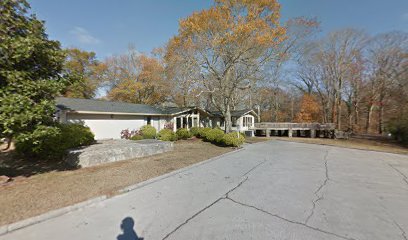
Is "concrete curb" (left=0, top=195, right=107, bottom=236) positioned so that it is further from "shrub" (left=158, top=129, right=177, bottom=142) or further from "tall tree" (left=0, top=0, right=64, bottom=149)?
"shrub" (left=158, top=129, right=177, bottom=142)

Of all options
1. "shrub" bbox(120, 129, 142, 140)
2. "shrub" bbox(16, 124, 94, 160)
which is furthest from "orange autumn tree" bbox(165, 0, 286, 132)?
"shrub" bbox(16, 124, 94, 160)

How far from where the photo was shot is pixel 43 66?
16.8 feet

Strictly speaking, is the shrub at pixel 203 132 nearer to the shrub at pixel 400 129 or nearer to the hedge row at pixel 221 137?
the hedge row at pixel 221 137

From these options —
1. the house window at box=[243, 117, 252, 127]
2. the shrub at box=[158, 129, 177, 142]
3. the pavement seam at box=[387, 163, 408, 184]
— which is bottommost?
the pavement seam at box=[387, 163, 408, 184]

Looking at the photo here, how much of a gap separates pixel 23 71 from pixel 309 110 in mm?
35306

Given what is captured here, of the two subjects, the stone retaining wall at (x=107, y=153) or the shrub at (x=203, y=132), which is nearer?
the stone retaining wall at (x=107, y=153)

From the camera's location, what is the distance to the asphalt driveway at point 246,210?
9.70ft

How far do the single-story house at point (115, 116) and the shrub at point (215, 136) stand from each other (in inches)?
57.6

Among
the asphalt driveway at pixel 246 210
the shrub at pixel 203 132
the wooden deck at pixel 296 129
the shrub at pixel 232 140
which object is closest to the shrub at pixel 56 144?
the asphalt driveway at pixel 246 210

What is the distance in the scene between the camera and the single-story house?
38.3 feet

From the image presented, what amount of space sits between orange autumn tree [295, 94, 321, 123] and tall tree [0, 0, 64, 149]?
111 feet

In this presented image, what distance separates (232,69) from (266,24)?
461 centimetres

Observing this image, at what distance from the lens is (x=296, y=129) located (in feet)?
73.3

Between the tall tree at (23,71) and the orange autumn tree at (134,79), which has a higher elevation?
the orange autumn tree at (134,79)
